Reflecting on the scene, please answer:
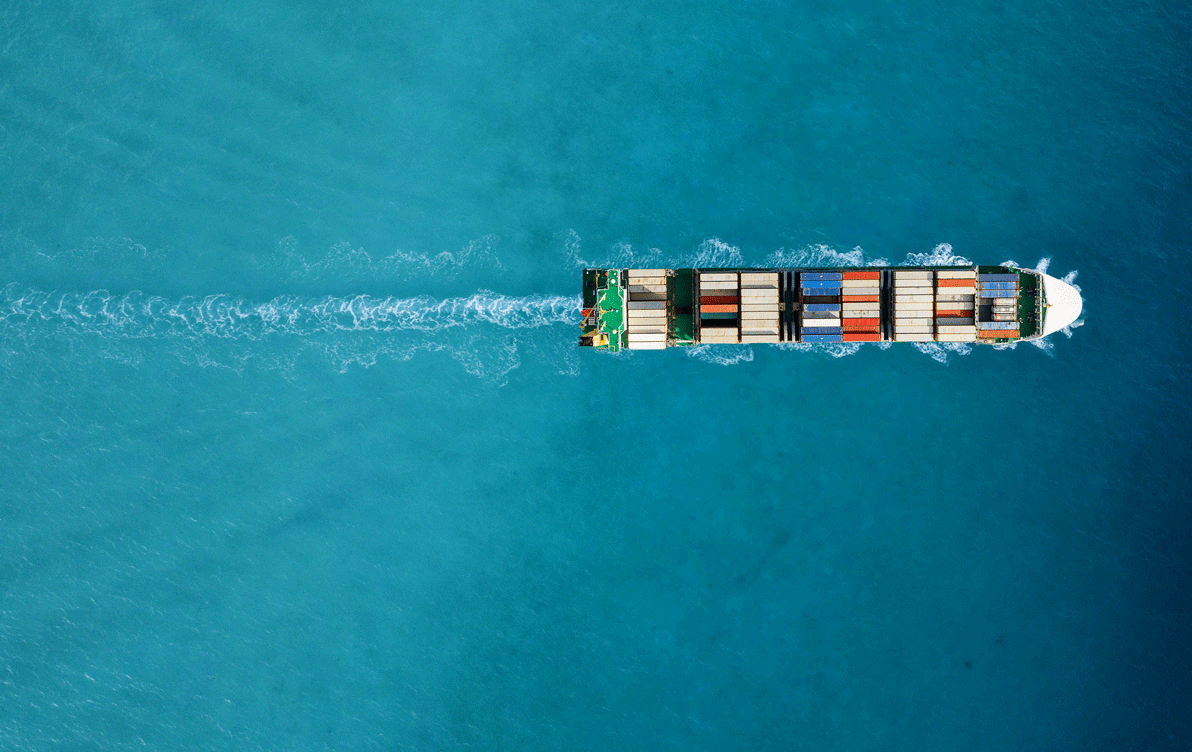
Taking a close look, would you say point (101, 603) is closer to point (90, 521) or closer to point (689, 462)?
point (90, 521)

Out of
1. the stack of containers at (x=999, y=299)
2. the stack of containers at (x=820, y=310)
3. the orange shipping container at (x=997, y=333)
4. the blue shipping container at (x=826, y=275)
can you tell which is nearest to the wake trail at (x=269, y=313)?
the stack of containers at (x=820, y=310)

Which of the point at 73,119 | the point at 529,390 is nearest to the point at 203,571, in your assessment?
the point at 529,390

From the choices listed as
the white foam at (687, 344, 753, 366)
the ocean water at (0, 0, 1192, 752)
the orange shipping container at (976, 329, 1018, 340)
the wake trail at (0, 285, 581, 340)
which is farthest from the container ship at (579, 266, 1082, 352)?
the wake trail at (0, 285, 581, 340)

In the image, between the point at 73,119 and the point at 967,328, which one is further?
the point at 73,119

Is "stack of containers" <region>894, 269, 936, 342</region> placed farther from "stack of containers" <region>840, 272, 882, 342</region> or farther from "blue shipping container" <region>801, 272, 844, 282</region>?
"blue shipping container" <region>801, 272, 844, 282</region>

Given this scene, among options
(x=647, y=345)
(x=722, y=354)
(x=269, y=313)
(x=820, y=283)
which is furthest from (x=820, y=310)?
(x=269, y=313)

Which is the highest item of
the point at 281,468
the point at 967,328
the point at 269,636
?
the point at 967,328
